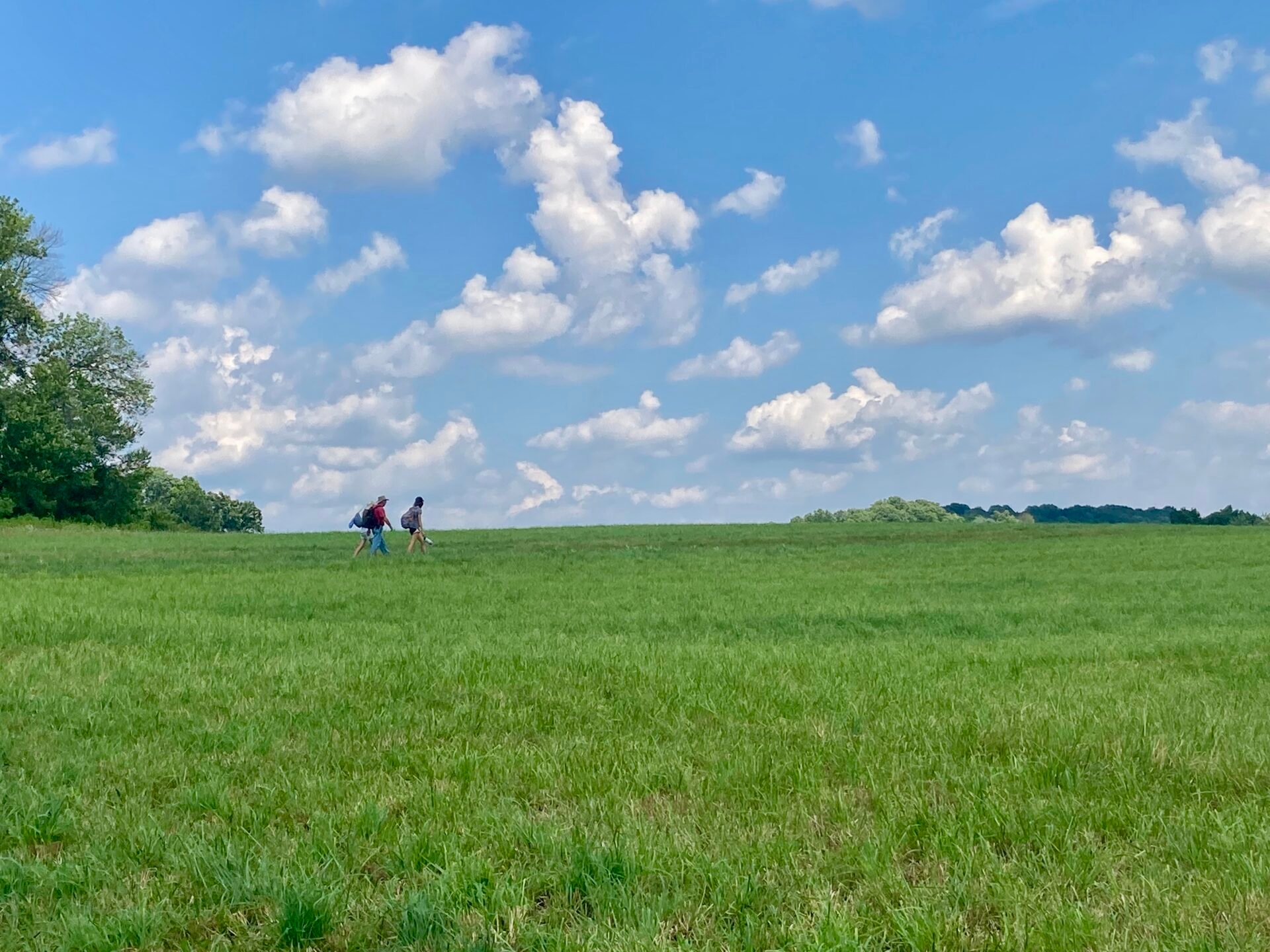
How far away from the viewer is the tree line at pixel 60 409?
2537 inches

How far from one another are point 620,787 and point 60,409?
71.0 metres

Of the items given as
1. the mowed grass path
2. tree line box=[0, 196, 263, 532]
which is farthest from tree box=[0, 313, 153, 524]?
the mowed grass path

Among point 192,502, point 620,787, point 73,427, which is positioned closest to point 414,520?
point 620,787

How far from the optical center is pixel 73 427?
67.2 m

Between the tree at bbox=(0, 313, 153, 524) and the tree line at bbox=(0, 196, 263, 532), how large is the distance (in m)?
0.06

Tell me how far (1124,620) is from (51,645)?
61.3 feet

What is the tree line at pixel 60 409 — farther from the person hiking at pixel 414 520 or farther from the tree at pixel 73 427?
the person hiking at pixel 414 520

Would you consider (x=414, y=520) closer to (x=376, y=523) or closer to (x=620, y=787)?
(x=376, y=523)

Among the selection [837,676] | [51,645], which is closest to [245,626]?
[51,645]

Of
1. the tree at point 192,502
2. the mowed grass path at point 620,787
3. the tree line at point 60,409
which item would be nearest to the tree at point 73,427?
the tree line at point 60,409

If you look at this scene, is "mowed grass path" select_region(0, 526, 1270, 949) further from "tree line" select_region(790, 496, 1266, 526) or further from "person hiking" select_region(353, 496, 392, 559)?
"tree line" select_region(790, 496, 1266, 526)

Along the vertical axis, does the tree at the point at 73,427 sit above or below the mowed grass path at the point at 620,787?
above

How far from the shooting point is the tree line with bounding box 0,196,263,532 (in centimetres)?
6444

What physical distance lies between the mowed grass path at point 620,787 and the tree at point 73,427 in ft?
185
